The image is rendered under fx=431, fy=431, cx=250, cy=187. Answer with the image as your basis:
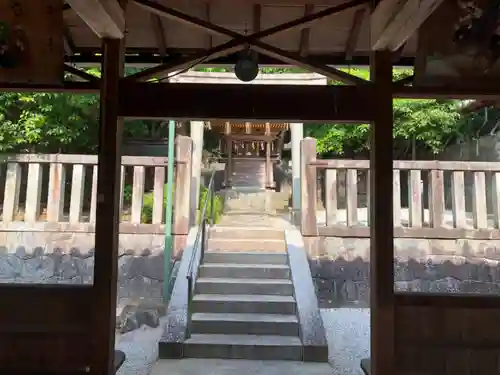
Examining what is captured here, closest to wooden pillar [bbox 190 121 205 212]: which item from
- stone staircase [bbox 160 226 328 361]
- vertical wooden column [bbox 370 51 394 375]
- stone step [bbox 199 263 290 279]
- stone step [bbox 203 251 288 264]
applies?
stone staircase [bbox 160 226 328 361]

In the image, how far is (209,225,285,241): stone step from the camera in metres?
7.45

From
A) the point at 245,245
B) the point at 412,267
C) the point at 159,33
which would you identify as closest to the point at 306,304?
the point at 245,245

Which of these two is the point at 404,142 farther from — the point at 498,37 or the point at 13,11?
the point at 13,11

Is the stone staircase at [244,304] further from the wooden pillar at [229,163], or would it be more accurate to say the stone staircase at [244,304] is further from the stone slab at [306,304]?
the wooden pillar at [229,163]

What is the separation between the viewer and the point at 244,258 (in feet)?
22.1

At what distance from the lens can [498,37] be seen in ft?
10.4

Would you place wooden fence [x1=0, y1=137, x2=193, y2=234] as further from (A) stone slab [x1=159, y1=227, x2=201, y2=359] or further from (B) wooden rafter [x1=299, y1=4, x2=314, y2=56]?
(B) wooden rafter [x1=299, y1=4, x2=314, y2=56]

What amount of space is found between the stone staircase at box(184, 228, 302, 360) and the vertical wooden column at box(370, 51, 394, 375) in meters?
1.65

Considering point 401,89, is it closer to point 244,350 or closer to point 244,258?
point 244,350

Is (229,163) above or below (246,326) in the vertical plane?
above

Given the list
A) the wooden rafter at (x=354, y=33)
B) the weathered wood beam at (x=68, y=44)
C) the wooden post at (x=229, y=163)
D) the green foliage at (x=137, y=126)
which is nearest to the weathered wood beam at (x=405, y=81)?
the wooden rafter at (x=354, y=33)

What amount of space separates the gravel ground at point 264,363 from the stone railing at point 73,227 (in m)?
1.61

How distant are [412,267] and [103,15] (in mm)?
6325

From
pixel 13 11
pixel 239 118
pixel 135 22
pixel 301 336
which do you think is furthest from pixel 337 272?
pixel 13 11
